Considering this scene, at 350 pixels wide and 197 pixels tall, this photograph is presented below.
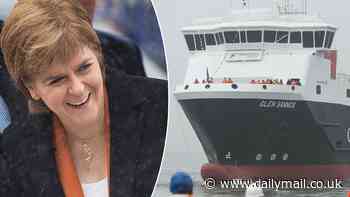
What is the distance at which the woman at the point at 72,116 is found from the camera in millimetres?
2887

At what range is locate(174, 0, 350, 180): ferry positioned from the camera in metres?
15.6

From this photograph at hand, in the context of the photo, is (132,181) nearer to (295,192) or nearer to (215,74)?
(295,192)

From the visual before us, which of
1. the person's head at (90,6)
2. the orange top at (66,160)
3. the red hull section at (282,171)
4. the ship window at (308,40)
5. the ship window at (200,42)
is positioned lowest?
the red hull section at (282,171)

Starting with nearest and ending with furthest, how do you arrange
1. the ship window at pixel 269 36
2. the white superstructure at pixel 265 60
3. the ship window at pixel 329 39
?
1. the ship window at pixel 329 39
2. the white superstructure at pixel 265 60
3. the ship window at pixel 269 36

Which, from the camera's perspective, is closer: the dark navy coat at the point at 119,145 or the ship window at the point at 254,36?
the dark navy coat at the point at 119,145

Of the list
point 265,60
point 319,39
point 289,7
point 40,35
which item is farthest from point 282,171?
point 40,35

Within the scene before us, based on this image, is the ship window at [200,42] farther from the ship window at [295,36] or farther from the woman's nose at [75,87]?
the woman's nose at [75,87]

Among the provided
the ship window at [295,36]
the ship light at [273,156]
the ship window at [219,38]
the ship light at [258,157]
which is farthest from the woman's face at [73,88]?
the ship window at [295,36]

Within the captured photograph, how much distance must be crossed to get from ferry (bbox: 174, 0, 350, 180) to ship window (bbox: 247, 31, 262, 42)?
2 centimetres

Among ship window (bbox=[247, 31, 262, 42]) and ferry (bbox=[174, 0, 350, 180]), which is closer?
ferry (bbox=[174, 0, 350, 180])

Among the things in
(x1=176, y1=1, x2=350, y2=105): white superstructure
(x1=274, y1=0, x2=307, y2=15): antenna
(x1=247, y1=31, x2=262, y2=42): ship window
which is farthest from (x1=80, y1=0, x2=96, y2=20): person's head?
(x1=247, y1=31, x2=262, y2=42): ship window

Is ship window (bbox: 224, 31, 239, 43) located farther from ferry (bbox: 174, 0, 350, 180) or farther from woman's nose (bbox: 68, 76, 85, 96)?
woman's nose (bbox: 68, 76, 85, 96)

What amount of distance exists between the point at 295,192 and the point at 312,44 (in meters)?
4.22

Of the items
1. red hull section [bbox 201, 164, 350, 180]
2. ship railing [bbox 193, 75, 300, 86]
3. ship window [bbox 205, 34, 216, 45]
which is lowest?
red hull section [bbox 201, 164, 350, 180]
